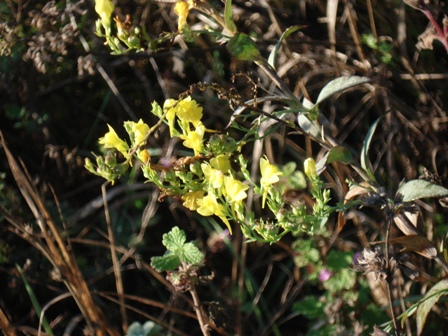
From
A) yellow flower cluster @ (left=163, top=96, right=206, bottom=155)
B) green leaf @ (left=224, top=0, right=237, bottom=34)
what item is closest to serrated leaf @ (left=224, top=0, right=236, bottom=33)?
green leaf @ (left=224, top=0, right=237, bottom=34)

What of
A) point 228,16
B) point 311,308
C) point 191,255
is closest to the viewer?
point 228,16

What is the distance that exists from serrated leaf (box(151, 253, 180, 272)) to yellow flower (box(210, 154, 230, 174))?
300 millimetres

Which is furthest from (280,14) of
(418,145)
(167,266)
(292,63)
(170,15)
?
(167,266)

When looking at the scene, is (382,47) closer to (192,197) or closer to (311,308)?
(311,308)

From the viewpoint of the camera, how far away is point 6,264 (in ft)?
6.98

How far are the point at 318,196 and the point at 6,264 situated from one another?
138 centimetres

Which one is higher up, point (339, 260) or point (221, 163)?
point (221, 163)

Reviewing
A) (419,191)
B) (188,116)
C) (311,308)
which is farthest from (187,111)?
(311,308)

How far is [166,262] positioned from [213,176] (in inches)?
12.9

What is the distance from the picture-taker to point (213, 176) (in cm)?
105

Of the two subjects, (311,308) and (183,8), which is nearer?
(183,8)

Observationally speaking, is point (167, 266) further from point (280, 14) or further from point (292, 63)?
point (280, 14)

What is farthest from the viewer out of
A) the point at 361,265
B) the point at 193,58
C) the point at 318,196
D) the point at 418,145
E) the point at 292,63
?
the point at 193,58

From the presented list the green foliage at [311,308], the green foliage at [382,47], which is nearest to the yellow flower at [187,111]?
the green foliage at [311,308]
